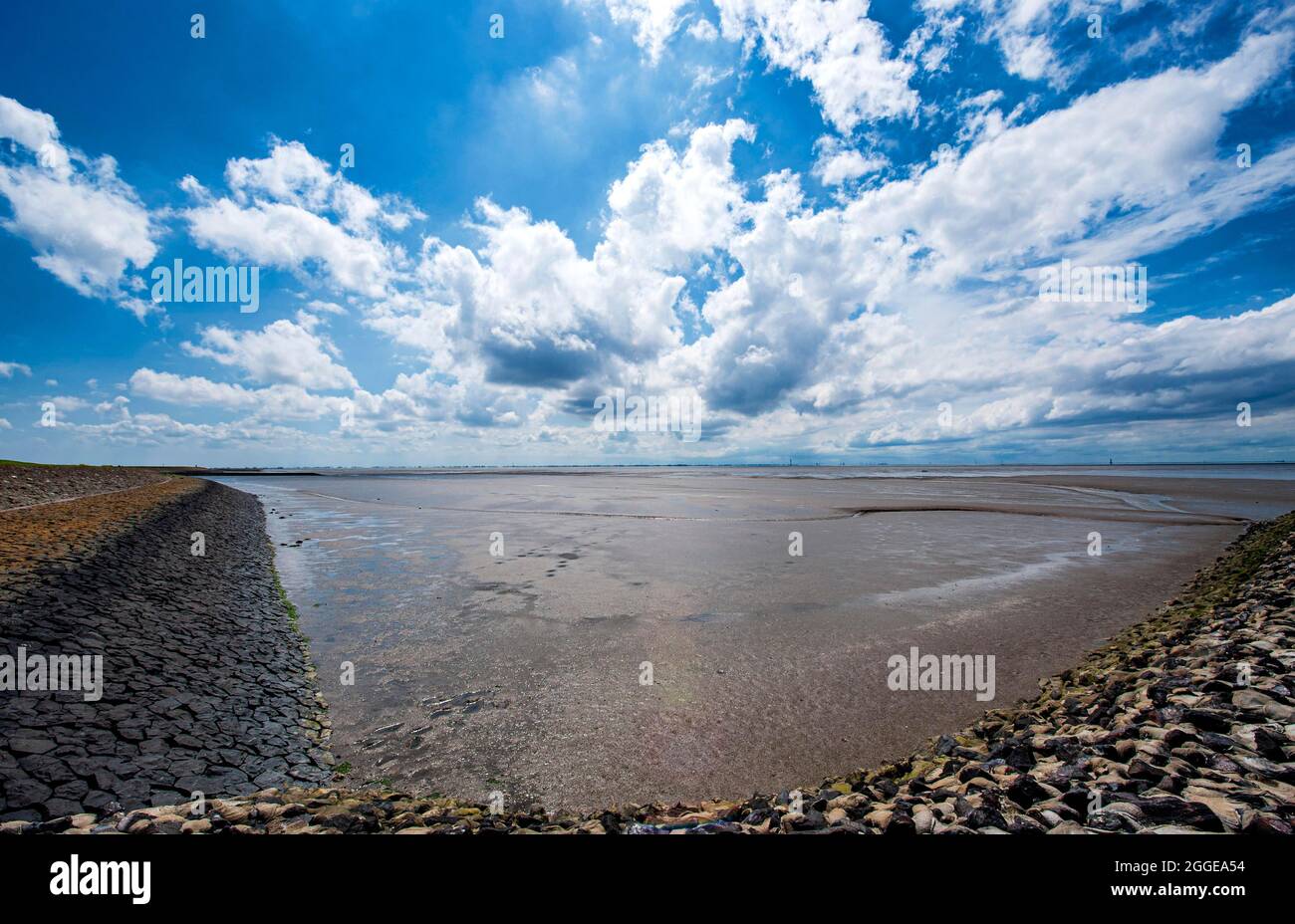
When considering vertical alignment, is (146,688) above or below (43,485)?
below

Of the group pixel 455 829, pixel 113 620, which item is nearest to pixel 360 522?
pixel 113 620

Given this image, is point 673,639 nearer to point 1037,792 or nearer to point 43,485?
point 1037,792

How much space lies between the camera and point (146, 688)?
332 inches

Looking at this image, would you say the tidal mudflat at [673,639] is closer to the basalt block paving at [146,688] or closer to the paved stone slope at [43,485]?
the basalt block paving at [146,688]

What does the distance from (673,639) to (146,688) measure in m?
9.78

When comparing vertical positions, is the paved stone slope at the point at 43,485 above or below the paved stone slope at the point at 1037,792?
above

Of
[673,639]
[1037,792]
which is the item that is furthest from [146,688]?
[1037,792]

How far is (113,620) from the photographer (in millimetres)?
10914

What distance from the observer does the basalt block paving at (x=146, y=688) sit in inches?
241

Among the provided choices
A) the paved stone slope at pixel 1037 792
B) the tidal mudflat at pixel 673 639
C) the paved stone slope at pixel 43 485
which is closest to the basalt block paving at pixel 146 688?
the tidal mudflat at pixel 673 639

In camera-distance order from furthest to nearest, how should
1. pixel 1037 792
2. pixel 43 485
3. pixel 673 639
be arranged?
pixel 43 485 < pixel 673 639 < pixel 1037 792

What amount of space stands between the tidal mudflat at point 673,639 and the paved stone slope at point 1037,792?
82cm

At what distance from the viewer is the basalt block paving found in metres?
6.11
